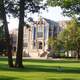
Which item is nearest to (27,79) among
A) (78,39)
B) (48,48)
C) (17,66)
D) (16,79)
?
(16,79)

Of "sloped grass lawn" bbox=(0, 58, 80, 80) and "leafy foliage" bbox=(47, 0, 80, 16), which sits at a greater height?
"leafy foliage" bbox=(47, 0, 80, 16)

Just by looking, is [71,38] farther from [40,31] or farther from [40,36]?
[40,31]

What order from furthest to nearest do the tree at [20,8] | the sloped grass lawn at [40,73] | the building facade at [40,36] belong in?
1. the building facade at [40,36]
2. the tree at [20,8]
3. the sloped grass lawn at [40,73]

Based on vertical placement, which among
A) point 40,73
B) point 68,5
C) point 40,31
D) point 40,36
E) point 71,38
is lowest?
point 40,73

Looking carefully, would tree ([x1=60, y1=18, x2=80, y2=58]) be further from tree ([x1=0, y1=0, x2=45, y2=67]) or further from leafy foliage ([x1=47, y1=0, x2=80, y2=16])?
leafy foliage ([x1=47, y1=0, x2=80, y2=16])

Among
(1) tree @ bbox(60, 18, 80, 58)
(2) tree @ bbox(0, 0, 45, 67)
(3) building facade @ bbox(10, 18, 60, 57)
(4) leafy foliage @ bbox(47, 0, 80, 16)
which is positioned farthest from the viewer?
(3) building facade @ bbox(10, 18, 60, 57)

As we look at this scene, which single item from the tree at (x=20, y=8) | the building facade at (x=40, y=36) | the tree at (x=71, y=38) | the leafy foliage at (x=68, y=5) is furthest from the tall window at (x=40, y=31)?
the leafy foliage at (x=68, y=5)

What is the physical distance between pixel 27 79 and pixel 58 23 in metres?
83.5

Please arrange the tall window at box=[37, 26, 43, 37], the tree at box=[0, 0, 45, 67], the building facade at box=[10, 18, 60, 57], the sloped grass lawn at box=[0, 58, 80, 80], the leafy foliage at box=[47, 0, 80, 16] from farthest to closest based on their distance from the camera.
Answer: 1. the tall window at box=[37, 26, 43, 37]
2. the building facade at box=[10, 18, 60, 57]
3. the tree at box=[0, 0, 45, 67]
4. the leafy foliage at box=[47, 0, 80, 16]
5. the sloped grass lawn at box=[0, 58, 80, 80]

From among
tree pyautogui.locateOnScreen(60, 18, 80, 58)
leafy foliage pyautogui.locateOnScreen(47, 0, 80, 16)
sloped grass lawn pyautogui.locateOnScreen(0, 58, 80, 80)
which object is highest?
leafy foliage pyautogui.locateOnScreen(47, 0, 80, 16)

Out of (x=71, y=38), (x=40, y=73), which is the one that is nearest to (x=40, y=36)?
(x=71, y=38)

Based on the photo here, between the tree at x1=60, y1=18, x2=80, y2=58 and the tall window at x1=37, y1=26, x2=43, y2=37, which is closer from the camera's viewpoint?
the tree at x1=60, y1=18, x2=80, y2=58

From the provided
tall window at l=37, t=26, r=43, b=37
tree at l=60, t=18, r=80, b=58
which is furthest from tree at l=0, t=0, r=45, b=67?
tall window at l=37, t=26, r=43, b=37

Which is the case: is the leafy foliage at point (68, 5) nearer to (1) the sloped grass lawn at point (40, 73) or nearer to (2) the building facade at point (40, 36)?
(1) the sloped grass lawn at point (40, 73)
